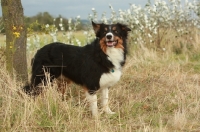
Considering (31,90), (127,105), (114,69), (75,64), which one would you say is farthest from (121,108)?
(31,90)

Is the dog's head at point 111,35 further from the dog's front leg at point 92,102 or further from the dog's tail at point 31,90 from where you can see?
the dog's tail at point 31,90

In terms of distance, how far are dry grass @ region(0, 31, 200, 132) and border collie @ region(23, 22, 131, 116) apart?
267 millimetres

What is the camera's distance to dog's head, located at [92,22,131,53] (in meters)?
5.16

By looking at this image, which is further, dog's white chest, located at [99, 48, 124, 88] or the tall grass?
dog's white chest, located at [99, 48, 124, 88]

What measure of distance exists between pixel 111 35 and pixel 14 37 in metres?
1.81

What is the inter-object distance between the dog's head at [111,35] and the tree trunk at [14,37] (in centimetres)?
142

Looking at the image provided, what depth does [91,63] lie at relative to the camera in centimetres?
A: 545

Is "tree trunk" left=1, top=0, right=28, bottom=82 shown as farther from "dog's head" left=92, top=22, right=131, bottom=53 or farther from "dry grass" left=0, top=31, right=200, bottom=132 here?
"dog's head" left=92, top=22, right=131, bottom=53

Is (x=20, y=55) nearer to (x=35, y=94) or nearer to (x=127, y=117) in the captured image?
(x=35, y=94)

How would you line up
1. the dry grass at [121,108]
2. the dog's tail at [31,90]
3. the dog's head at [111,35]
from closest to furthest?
the dry grass at [121,108]
the dog's head at [111,35]
the dog's tail at [31,90]

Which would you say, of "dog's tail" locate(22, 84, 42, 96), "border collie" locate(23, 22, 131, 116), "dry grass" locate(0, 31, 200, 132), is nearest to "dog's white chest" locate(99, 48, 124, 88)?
"border collie" locate(23, 22, 131, 116)

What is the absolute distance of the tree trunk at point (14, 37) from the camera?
231 inches

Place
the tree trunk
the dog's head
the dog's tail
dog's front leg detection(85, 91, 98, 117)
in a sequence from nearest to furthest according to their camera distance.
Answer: the dog's head → dog's front leg detection(85, 91, 98, 117) → the dog's tail → the tree trunk

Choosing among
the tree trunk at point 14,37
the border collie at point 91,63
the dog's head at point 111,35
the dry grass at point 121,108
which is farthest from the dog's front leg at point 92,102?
the tree trunk at point 14,37
